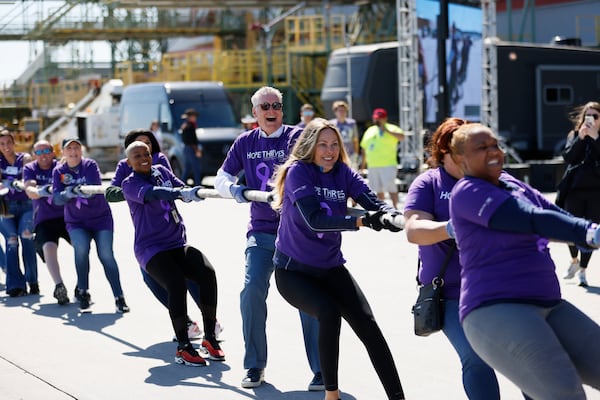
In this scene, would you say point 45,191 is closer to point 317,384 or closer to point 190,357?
point 190,357

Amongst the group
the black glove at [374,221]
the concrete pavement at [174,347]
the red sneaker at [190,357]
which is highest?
the black glove at [374,221]

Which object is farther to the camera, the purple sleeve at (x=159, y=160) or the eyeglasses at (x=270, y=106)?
the purple sleeve at (x=159, y=160)

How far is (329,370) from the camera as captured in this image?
579 centimetres

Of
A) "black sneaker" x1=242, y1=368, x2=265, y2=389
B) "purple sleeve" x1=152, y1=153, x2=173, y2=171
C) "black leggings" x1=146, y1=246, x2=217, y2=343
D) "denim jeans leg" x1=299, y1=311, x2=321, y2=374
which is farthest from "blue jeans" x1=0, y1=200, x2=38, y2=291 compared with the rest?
"denim jeans leg" x1=299, y1=311, x2=321, y2=374

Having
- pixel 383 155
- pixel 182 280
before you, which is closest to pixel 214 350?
pixel 182 280

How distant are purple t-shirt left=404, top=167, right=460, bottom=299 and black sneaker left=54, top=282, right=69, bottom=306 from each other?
6163mm

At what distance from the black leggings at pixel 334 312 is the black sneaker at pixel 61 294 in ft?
16.8

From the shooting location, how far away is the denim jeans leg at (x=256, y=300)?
278 inches

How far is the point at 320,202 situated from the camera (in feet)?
19.4

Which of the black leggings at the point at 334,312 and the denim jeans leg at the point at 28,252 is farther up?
the black leggings at the point at 334,312

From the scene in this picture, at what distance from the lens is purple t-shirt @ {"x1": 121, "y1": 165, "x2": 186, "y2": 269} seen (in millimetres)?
7980

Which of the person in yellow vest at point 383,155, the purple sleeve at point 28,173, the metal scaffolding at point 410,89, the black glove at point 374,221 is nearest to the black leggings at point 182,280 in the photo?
the black glove at point 374,221

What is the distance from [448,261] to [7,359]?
435cm

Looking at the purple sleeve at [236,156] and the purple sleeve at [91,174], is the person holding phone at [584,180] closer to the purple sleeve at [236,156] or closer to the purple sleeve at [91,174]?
the purple sleeve at [236,156]
